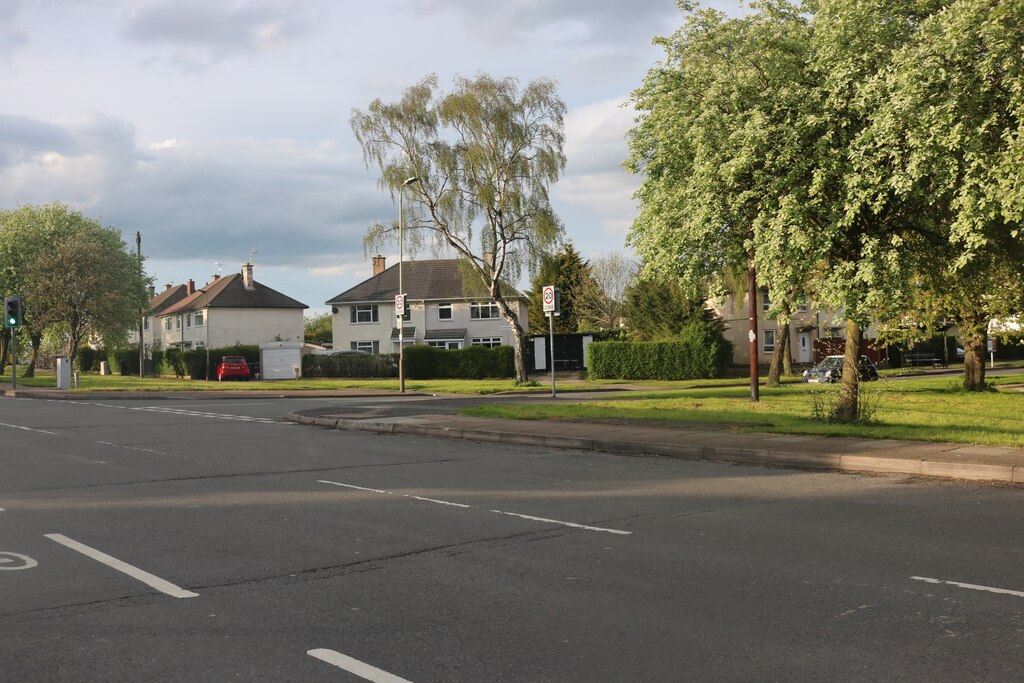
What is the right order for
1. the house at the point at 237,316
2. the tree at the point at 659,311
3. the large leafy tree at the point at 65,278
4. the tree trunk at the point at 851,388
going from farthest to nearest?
the house at the point at 237,316 → the tree at the point at 659,311 → the large leafy tree at the point at 65,278 → the tree trunk at the point at 851,388

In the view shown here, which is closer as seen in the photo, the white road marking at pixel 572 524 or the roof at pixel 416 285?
the white road marking at pixel 572 524

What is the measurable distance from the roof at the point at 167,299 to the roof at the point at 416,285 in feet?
93.1

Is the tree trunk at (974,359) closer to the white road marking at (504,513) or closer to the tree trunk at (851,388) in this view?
the tree trunk at (851,388)

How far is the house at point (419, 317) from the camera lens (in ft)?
233

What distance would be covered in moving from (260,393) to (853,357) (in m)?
26.4

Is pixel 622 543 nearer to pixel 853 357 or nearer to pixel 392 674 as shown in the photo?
pixel 392 674

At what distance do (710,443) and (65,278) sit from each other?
4535 cm

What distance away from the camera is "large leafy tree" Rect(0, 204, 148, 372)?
50656 mm

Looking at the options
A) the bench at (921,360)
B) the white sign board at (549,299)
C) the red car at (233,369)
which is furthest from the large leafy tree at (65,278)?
the bench at (921,360)

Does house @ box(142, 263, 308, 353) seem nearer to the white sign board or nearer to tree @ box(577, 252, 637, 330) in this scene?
tree @ box(577, 252, 637, 330)

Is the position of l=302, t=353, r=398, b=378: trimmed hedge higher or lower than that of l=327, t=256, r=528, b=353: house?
lower

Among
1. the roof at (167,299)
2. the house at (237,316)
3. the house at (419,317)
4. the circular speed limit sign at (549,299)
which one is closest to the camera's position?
the circular speed limit sign at (549,299)

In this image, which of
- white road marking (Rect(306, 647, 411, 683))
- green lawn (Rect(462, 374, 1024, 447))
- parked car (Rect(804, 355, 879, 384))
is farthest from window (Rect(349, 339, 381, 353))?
white road marking (Rect(306, 647, 411, 683))

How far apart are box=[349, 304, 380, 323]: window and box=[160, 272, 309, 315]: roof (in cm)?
857
